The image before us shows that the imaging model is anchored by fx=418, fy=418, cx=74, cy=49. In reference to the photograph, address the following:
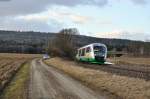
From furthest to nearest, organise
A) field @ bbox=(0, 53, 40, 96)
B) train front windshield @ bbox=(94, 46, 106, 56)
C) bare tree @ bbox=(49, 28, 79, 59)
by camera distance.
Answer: bare tree @ bbox=(49, 28, 79, 59)
train front windshield @ bbox=(94, 46, 106, 56)
field @ bbox=(0, 53, 40, 96)

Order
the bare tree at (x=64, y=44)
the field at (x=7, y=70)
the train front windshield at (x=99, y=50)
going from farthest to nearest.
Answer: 1. the bare tree at (x=64, y=44)
2. the train front windshield at (x=99, y=50)
3. the field at (x=7, y=70)

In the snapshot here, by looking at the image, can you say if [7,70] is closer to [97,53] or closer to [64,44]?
[97,53]

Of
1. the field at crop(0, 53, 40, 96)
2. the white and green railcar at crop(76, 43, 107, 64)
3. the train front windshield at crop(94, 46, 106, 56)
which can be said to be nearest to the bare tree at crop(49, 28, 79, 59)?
the field at crop(0, 53, 40, 96)

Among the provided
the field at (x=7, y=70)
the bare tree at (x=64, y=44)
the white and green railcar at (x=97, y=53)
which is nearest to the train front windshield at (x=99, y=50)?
the white and green railcar at (x=97, y=53)

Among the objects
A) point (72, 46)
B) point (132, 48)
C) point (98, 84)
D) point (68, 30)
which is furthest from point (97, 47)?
point (132, 48)

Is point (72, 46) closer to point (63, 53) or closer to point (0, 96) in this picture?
point (63, 53)

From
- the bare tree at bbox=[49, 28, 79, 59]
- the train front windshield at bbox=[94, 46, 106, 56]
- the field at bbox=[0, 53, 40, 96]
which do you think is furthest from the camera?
the bare tree at bbox=[49, 28, 79, 59]

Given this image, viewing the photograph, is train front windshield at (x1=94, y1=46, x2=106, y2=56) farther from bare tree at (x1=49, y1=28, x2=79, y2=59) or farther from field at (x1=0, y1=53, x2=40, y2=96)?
bare tree at (x1=49, y1=28, x2=79, y2=59)

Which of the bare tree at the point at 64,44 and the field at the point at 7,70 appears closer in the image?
the field at the point at 7,70

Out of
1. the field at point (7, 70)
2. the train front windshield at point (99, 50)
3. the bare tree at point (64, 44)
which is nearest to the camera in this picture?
the field at point (7, 70)

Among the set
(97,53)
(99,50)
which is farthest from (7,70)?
(99,50)

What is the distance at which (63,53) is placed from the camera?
149 meters

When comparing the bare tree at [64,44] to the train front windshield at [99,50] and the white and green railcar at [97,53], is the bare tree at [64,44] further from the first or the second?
the train front windshield at [99,50]

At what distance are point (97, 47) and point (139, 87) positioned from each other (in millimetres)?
A: 41944
